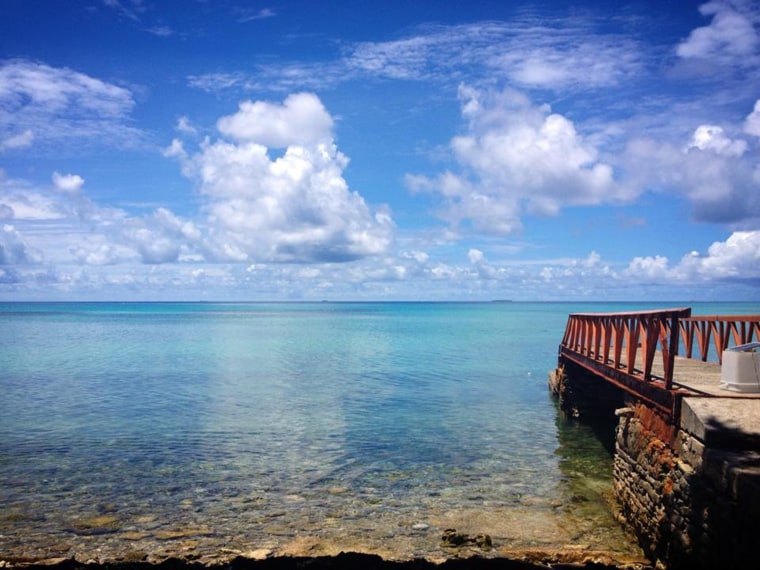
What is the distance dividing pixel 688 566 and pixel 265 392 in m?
22.4

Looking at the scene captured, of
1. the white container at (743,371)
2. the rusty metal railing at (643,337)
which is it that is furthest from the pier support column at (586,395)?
the white container at (743,371)

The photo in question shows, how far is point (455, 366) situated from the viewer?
39.0 meters

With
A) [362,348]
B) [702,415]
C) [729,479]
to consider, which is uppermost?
[702,415]

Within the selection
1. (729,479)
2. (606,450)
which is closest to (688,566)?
(729,479)

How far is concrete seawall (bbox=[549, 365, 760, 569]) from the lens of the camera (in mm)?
7109

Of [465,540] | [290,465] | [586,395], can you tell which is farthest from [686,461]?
Answer: [586,395]

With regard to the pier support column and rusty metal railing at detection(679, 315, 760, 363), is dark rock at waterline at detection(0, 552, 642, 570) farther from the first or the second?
the pier support column

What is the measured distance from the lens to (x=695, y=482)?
811 centimetres

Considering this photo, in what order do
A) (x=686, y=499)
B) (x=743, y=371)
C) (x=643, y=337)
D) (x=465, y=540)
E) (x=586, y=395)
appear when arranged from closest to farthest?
(x=686, y=499) < (x=465, y=540) < (x=743, y=371) < (x=643, y=337) < (x=586, y=395)

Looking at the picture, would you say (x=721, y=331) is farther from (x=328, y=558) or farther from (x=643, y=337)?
(x=328, y=558)

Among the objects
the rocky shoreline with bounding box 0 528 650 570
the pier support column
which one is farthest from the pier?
Answer: the pier support column

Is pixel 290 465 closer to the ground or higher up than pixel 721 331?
closer to the ground

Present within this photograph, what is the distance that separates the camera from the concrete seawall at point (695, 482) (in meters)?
7.11

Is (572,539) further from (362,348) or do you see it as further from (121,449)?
(362,348)
